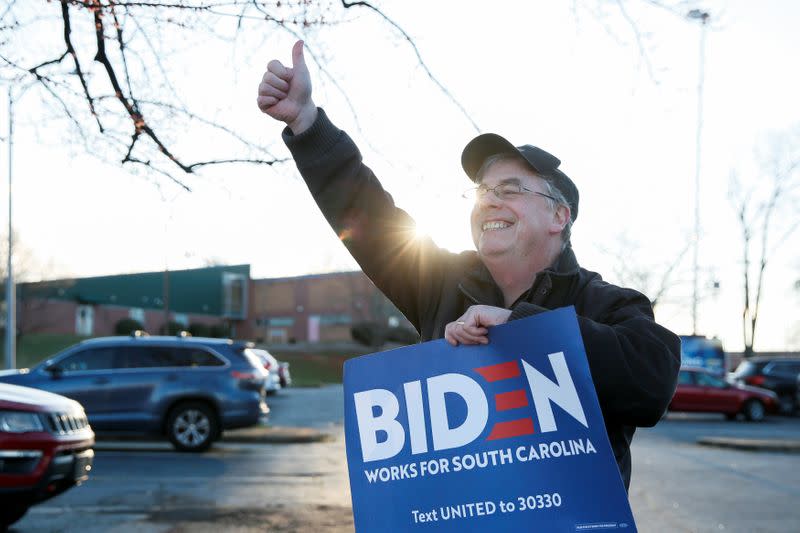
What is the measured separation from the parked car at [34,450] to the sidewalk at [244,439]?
272 inches

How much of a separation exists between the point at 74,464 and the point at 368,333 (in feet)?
172

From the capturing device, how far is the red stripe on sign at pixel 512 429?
2.15 m

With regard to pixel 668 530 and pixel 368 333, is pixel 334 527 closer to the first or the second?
pixel 668 530

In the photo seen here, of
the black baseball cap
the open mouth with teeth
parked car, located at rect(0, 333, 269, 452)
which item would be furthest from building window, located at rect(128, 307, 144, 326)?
the open mouth with teeth

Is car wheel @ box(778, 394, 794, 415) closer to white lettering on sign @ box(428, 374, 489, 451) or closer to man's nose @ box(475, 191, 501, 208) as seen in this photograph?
man's nose @ box(475, 191, 501, 208)

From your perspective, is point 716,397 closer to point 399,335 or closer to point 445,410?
point 445,410

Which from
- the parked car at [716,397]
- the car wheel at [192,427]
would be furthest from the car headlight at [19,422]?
the parked car at [716,397]

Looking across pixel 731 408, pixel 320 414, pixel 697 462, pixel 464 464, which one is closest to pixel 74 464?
pixel 464 464

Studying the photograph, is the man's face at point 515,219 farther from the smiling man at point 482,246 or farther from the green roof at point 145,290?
the green roof at point 145,290

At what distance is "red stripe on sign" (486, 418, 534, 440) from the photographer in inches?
84.7

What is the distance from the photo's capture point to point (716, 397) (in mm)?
22750

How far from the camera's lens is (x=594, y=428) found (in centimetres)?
207

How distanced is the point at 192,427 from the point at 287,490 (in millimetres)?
4315

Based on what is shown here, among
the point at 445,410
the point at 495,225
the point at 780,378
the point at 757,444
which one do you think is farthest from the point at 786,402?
the point at 445,410
